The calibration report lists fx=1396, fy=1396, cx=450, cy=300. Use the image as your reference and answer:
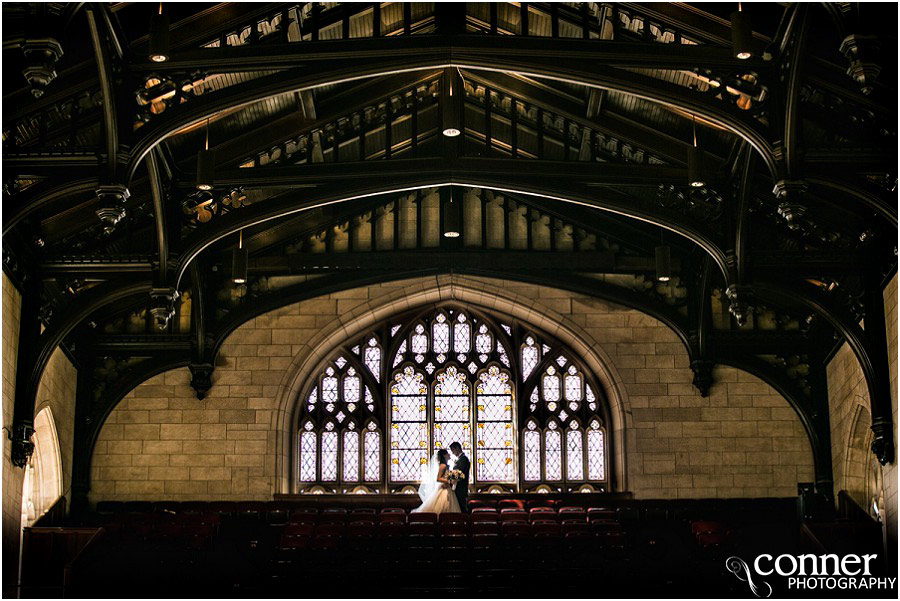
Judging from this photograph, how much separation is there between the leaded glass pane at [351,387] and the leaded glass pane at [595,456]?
3673 mm

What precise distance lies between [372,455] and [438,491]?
9.66ft

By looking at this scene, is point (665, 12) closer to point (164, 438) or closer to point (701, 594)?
point (701, 594)

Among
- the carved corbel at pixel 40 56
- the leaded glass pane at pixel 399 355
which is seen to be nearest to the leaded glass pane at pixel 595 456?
the leaded glass pane at pixel 399 355

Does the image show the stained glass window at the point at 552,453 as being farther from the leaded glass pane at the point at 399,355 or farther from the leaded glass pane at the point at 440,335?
the leaded glass pane at the point at 399,355

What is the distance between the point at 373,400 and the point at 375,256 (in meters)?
2.26

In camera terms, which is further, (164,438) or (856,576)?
(164,438)

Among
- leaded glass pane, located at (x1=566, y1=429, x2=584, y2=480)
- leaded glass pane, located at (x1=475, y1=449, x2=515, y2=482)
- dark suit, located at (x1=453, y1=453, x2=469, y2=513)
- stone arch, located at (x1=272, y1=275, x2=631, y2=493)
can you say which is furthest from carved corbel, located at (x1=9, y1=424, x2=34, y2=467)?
leaded glass pane, located at (x1=566, y1=429, x2=584, y2=480)

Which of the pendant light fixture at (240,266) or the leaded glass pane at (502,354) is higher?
the pendant light fixture at (240,266)

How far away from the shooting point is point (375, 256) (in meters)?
21.3

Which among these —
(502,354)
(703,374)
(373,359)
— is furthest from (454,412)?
(703,374)

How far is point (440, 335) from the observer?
870 inches

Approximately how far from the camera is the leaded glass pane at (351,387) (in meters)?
21.8

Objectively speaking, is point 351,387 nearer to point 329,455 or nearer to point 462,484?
point 329,455

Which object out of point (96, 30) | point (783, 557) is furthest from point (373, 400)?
point (96, 30)
